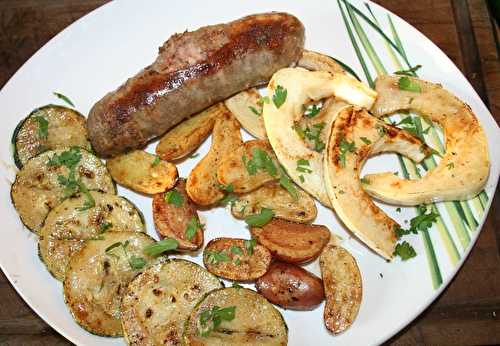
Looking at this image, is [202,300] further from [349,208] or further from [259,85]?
[259,85]

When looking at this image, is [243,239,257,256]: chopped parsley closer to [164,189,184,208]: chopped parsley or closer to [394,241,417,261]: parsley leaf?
[164,189,184,208]: chopped parsley

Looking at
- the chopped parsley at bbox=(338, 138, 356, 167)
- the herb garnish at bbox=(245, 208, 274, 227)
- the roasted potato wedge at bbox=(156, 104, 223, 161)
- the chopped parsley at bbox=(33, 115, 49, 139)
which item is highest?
the chopped parsley at bbox=(33, 115, 49, 139)

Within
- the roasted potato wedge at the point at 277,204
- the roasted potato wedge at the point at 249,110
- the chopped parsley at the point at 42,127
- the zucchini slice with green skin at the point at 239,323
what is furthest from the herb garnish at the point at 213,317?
the chopped parsley at the point at 42,127

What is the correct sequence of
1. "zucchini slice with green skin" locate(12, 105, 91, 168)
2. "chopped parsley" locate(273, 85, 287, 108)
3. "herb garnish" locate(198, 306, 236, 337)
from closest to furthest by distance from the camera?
1. "herb garnish" locate(198, 306, 236, 337)
2. "chopped parsley" locate(273, 85, 287, 108)
3. "zucchini slice with green skin" locate(12, 105, 91, 168)

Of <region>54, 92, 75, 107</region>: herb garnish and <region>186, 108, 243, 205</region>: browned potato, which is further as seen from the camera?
<region>54, 92, 75, 107</region>: herb garnish

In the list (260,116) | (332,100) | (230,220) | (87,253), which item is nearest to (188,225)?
(230,220)

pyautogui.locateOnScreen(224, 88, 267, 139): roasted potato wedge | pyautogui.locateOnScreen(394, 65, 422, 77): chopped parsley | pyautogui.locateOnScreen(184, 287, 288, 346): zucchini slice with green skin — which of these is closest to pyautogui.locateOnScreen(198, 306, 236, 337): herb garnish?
pyautogui.locateOnScreen(184, 287, 288, 346): zucchini slice with green skin

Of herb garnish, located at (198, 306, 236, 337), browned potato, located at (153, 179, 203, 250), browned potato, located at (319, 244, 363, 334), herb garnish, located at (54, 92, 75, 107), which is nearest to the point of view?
herb garnish, located at (198, 306, 236, 337)
